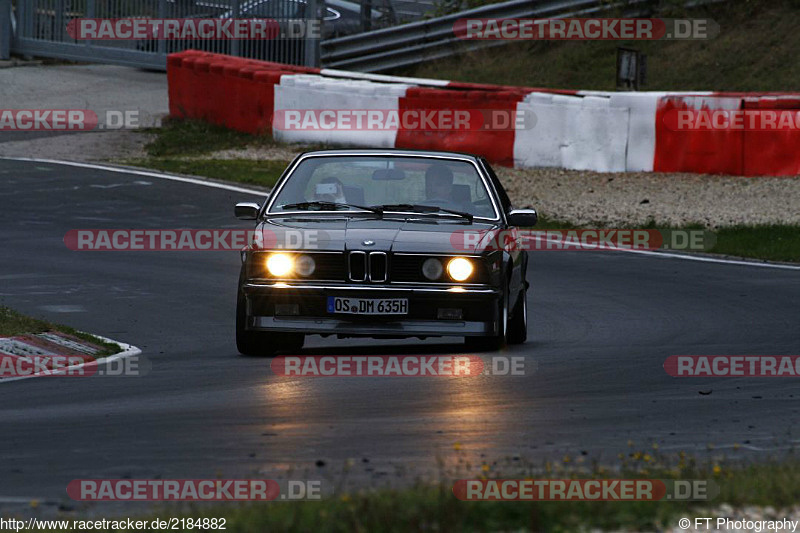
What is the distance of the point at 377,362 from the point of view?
10.4m

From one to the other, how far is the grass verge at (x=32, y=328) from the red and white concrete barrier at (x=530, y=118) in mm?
11734

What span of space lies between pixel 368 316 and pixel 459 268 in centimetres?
67

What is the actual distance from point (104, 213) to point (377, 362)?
9.48m

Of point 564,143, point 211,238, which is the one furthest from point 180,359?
point 564,143

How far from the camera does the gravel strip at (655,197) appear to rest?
64.0 ft

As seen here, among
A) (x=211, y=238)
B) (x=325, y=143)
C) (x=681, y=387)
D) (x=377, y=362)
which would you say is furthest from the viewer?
(x=325, y=143)

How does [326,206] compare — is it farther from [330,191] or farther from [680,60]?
[680,60]

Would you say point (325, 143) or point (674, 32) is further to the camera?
point (674, 32)

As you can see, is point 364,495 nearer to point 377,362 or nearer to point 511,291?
point 377,362

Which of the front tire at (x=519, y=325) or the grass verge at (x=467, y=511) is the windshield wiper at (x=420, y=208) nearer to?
the front tire at (x=519, y=325)
